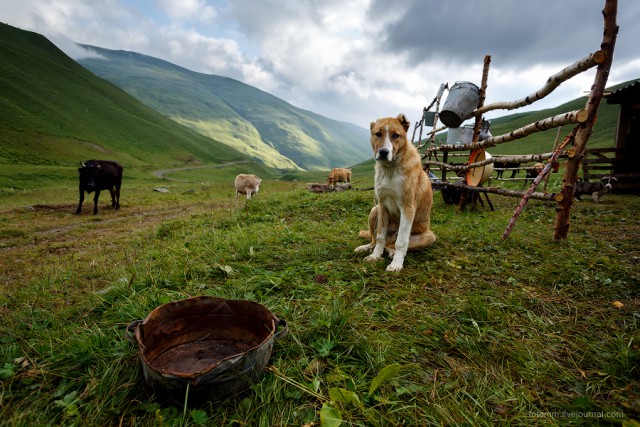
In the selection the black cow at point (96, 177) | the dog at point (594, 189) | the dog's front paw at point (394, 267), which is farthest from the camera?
the black cow at point (96, 177)

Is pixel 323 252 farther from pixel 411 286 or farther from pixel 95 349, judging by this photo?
pixel 95 349

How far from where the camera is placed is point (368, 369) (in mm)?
2477

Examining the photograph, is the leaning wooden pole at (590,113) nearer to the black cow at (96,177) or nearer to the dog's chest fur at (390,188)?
the dog's chest fur at (390,188)

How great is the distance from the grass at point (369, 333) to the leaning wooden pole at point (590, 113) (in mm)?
626

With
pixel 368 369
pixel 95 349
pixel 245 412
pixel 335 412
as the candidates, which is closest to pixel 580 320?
pixel 368 369

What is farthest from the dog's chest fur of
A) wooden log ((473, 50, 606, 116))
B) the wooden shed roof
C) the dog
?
the wooden shed roof

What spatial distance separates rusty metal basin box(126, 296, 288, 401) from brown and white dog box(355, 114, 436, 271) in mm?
2631

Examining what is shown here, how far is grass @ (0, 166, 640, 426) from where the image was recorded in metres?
2.07

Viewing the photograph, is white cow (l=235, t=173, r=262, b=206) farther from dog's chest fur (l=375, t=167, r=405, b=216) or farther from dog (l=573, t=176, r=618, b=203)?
dog (l=573, t=176, r=618, b=203)

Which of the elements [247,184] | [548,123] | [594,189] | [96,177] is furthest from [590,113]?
[96,177]

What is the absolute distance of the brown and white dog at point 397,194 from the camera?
5047 millimetres

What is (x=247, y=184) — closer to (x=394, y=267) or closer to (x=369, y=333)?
(x=394, y=267)

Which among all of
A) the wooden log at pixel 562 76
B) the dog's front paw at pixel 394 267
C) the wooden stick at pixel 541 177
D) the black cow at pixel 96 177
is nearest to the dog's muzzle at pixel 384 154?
the dog's front paw at pixel 394 267

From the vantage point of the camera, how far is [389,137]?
509 cm
